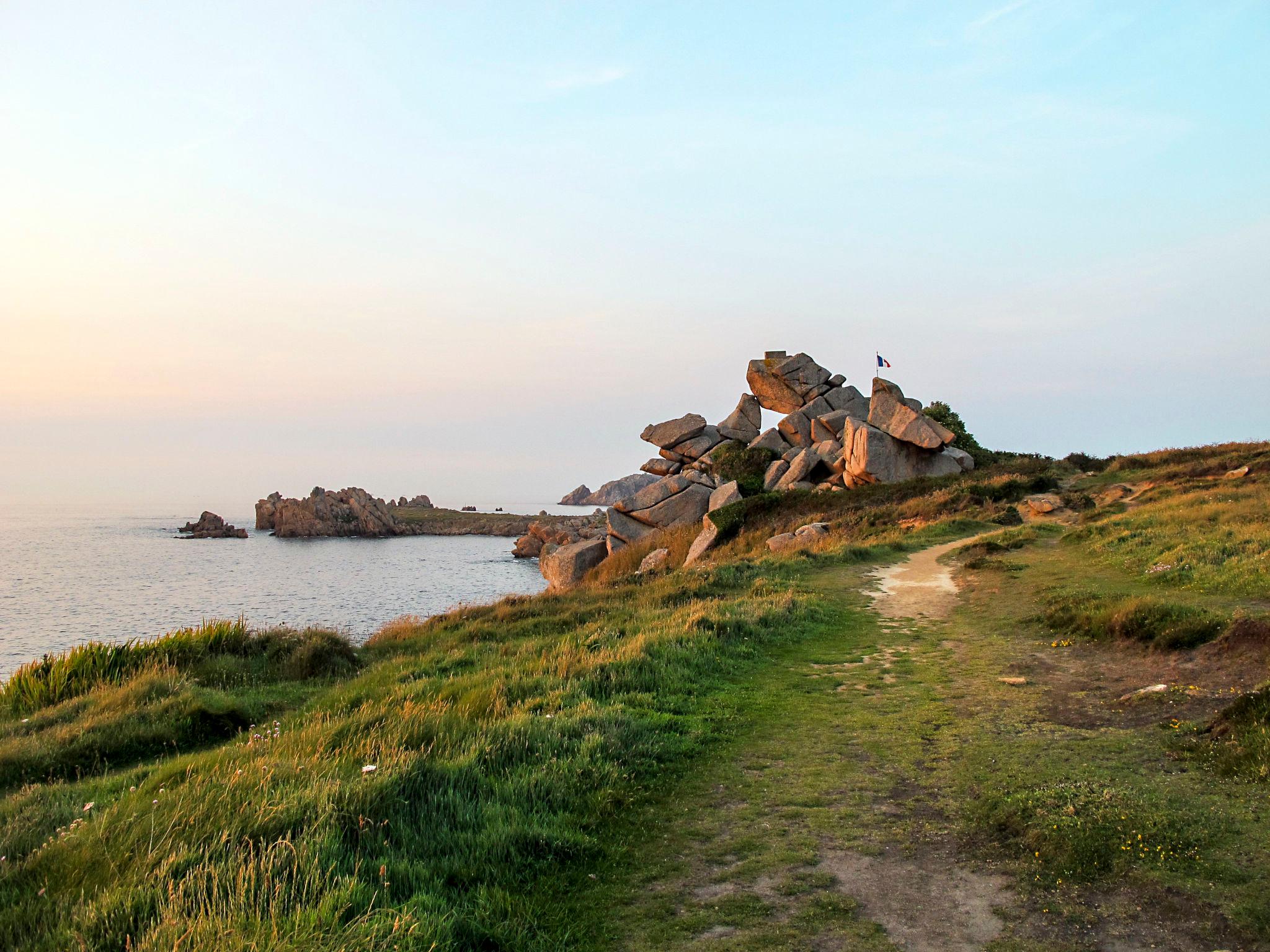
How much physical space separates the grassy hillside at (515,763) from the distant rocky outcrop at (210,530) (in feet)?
256

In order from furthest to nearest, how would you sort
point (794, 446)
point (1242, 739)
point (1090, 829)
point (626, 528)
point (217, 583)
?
point (794, 446), point (217, 583), point (626, 528), point (1242, 739), point (1090, 829)

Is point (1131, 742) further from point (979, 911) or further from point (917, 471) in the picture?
point (917, 471)

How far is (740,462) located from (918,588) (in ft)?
78.7

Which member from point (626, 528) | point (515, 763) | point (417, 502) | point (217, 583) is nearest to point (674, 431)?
point (626, 528)

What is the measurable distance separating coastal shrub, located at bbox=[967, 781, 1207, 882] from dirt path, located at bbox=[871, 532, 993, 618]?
10.4m

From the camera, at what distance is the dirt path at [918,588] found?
16.7 meters

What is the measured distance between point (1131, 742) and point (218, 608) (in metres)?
34.2

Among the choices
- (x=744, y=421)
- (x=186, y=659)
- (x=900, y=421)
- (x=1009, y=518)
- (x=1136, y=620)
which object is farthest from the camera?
(x=744, y=421)

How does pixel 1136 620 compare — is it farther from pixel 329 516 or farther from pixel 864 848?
pixel 329 516

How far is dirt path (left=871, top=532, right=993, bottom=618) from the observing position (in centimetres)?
1672

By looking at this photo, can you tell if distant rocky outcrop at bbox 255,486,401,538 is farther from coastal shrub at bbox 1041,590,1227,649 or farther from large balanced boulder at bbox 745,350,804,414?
coastal shrub at bbox 1041,590,1227,649

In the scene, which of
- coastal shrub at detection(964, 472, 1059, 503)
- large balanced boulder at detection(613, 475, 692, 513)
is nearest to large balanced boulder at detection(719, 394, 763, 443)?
large balanced boulder at detection(613, 475, 692, 513)

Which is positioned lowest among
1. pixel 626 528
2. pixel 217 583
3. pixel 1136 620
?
pixel 217 583

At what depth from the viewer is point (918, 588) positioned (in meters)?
19.3
